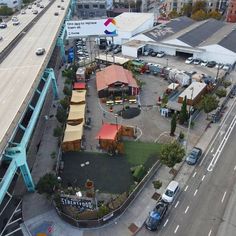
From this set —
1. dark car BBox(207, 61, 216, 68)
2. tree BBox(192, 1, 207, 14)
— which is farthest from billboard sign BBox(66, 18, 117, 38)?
tree BBox(192, 1, 207, 14)

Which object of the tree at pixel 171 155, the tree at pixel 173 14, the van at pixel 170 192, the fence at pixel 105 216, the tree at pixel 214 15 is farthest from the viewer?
the tree at pixel 173 14

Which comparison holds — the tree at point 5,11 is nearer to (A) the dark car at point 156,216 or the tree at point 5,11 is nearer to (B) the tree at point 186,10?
(B) the tree at point 186,10

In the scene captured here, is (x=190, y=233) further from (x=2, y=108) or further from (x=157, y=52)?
(x=157, y=52)

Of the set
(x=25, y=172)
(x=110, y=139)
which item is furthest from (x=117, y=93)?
(x=25, y=172)

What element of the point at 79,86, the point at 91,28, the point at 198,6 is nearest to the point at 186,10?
the point at 198,6

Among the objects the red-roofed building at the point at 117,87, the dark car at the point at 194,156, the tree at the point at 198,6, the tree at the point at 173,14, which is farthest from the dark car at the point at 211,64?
the tree at the point at 198,6
